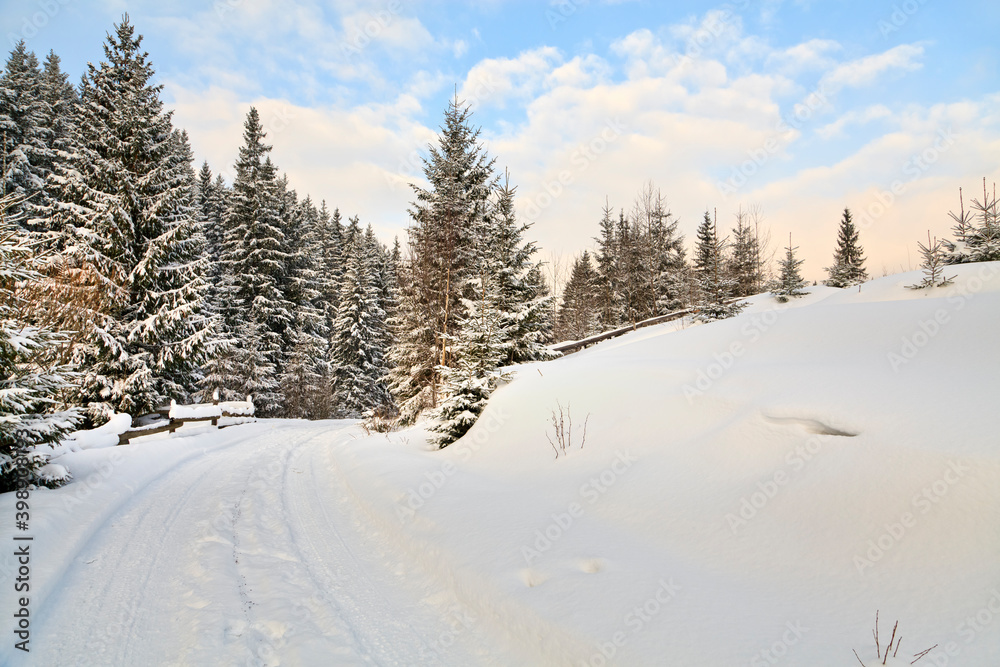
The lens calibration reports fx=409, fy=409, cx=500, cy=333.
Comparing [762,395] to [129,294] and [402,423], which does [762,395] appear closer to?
[402,423]

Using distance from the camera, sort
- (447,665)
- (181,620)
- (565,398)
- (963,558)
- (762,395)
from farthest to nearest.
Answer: (565,398) < (762,395) < (181,620) < (447,665) < (963,558)

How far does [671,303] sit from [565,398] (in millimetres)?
27015

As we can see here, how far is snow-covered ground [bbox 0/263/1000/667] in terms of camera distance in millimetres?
2701

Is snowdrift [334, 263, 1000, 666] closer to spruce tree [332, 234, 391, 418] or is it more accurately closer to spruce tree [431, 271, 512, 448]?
spruce tree [431, 271, 512, 448]

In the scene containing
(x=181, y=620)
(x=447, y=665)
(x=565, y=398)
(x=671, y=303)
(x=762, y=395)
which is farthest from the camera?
(x=671, y=303)

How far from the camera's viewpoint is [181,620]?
3.18 m

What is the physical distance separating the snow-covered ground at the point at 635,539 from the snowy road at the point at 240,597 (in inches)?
0.9

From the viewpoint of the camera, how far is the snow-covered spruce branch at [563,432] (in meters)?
6.16

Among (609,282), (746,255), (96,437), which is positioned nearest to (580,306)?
(609,282)

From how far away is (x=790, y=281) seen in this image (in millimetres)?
18016

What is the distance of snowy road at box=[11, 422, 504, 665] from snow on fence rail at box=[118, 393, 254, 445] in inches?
238

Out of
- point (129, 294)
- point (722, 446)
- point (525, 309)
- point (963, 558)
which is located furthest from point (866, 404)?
point (129, 294)

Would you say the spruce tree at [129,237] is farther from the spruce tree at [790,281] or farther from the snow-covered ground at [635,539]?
the spruce tree at [790,281]

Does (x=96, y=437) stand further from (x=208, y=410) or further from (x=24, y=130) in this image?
(x=24, y=130)
